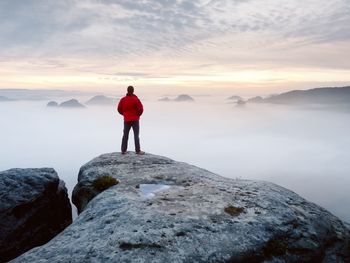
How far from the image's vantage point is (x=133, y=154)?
80.3 ft

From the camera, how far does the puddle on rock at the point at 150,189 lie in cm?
1475

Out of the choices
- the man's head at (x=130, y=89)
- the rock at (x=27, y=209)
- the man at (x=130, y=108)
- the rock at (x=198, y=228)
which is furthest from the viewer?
the man at (x=130, y=108)

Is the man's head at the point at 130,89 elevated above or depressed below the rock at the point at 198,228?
above

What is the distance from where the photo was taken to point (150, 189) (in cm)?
1565

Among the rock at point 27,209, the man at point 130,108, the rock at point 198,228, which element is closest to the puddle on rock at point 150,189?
the rock at point 198,228

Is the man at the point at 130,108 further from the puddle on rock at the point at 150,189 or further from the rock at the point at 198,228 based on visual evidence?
the puddle on rock at the point at 150,189

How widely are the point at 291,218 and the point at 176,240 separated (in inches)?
201

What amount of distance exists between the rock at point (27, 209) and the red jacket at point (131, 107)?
6145 millimetres

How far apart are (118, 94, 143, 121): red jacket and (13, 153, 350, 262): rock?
741 cm

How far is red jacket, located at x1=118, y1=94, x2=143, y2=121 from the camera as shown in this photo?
926 inches

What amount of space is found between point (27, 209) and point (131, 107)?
9.11 meters

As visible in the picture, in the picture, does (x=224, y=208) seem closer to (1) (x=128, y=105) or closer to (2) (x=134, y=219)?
(2) (x=134, y=219)

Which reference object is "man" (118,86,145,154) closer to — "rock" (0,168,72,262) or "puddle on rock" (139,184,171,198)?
"rock" (0,168,72,262)

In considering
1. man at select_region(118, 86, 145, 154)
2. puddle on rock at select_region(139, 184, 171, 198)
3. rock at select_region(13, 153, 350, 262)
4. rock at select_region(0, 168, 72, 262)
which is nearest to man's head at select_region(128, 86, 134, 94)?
man at select_region(118, 86, 145, 154)
